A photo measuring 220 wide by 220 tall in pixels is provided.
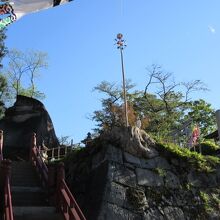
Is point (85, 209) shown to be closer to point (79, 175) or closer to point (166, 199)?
point (79, 175)

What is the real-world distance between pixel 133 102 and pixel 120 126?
27.0 m

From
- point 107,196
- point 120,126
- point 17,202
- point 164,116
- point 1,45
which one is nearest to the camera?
point 17,202

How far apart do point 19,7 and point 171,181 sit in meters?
7.38

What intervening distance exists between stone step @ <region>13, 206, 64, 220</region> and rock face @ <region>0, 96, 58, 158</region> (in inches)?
630

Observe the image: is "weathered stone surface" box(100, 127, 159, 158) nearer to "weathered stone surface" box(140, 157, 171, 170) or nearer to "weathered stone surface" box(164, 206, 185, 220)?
Result: "weathered stone surface" box(140, 157, 171, 170)

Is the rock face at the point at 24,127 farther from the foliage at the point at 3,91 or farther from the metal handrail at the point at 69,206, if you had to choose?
the metal handrail at the point at 69,206

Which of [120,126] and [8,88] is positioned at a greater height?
[8,88]

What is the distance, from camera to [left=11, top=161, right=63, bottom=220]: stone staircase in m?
9.77

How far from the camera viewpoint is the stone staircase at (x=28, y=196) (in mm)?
9773

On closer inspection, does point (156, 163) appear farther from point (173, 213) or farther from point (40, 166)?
point (40, 166)

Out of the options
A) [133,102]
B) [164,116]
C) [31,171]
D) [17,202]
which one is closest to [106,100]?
[133,102]

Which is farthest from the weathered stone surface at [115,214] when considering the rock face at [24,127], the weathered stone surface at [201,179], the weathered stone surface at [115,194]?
the rock face at [24,127]

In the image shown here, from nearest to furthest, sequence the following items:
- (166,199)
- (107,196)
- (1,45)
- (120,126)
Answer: (107,196)
(166,199)
(120,126)
(1,45)

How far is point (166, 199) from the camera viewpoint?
12602 millimetres
